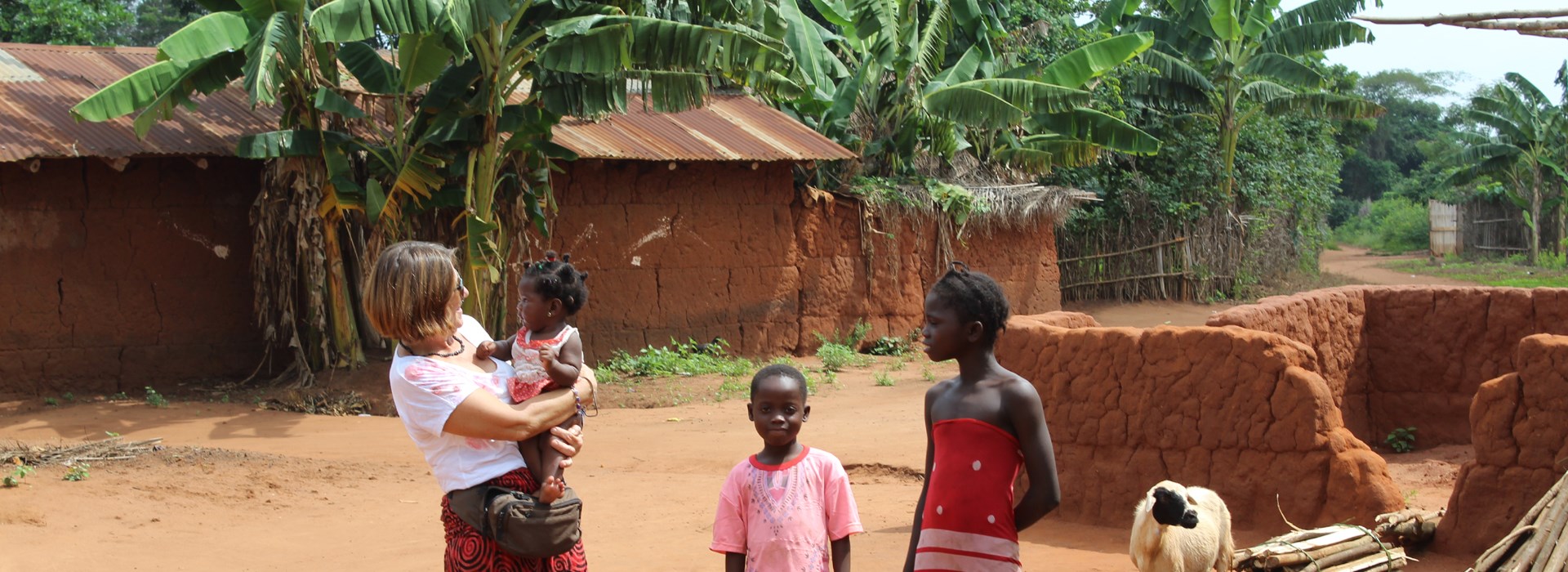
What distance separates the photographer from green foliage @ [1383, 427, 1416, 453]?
8031mm

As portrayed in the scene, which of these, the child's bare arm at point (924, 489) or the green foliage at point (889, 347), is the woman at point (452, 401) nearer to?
the child's bare arm at point (924, 489)

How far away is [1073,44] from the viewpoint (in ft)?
63.0

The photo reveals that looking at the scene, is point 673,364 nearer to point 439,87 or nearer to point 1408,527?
point 439,87

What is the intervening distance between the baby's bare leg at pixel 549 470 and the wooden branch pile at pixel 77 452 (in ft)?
19.6

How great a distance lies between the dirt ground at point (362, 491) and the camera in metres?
5.98

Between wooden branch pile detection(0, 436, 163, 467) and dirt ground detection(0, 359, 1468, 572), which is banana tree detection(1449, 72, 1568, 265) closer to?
dirt ground detection(0, 359, 1468, 572)

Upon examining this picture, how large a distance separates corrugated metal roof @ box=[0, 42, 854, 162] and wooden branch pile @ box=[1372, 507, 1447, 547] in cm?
781

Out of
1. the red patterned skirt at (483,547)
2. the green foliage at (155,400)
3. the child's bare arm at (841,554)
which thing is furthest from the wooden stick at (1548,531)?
the green foliage at (155,400)

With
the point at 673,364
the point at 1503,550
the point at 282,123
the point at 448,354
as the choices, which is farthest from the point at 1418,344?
the point at 282,123

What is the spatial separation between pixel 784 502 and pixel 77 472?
5.92m

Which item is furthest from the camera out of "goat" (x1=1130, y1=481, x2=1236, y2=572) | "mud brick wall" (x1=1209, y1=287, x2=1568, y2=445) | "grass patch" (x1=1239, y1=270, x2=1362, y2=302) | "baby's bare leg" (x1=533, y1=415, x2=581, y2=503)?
"grass patch" (x1=1239, y1=270, x2=1362, y2=302)

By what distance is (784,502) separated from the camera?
327 centimetres

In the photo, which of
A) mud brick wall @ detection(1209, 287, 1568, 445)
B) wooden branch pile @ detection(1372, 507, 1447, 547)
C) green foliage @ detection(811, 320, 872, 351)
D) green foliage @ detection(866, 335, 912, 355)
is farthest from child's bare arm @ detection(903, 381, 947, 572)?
green foliage @ detection(866, 335, 912, 355)

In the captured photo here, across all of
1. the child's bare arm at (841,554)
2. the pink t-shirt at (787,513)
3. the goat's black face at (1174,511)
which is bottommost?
the goat's black face at (1174,511)
